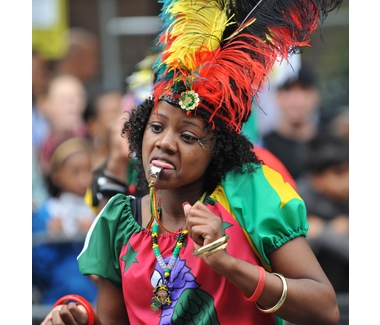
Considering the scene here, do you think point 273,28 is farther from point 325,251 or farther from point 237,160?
point 325,251

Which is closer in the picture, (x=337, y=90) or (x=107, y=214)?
(x=107, y=214)

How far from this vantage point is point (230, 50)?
2.95m

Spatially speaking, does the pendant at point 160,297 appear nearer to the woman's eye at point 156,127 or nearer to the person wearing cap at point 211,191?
the person wearing cap at point 211,191

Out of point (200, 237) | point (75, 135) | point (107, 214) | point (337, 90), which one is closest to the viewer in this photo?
point (200, 237)

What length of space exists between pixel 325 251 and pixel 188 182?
352 cm

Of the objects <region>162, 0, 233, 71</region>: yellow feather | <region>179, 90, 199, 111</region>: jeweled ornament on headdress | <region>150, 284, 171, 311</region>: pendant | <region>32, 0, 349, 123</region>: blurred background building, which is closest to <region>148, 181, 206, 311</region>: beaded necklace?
<region>150, 284, 171, 311</region>: pendant

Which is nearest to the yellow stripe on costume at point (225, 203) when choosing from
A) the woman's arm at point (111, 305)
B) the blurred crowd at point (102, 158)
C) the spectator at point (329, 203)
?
the woman's arm at point (111, 305)

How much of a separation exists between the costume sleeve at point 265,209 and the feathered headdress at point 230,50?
0.79ft

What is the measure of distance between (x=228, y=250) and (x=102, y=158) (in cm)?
449

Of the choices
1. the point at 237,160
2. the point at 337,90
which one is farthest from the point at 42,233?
the point at 337,90

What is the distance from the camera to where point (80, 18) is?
9906 mm

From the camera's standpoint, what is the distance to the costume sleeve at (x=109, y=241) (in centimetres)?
312

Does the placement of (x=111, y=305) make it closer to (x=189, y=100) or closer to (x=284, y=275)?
(x=284, y=275)
